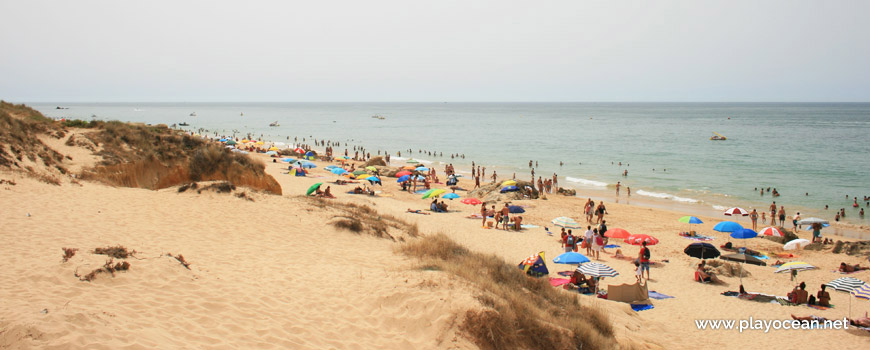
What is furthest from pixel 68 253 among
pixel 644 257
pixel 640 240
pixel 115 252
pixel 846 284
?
pixel 846 284

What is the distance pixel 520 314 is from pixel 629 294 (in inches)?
231

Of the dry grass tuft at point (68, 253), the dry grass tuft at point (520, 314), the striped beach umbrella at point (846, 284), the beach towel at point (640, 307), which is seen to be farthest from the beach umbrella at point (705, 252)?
the dry grass tuft at point (68, 253)

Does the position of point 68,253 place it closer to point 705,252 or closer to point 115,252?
point 115,252

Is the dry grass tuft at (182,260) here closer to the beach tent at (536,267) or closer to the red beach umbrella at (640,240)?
the beach tent at (536,267)

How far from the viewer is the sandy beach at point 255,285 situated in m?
5.76

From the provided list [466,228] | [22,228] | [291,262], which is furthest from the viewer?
[466,228]

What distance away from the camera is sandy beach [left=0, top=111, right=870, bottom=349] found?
5758 millimetres

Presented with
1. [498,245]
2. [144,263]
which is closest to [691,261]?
[498,245]

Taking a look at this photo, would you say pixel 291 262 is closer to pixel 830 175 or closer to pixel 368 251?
pixel 368 251

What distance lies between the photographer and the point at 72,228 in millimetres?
9531

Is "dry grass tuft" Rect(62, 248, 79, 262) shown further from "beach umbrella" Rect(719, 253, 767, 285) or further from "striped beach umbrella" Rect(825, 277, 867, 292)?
"beach umbrella" Rect(719, 253, 767, 285)

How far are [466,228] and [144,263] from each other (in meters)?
13.8

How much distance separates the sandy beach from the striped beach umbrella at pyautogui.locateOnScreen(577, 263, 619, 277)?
48.4 inches

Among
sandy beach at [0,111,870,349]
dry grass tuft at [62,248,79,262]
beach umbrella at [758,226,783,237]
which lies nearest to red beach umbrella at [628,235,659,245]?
sandy beach at [0,111,870,349]
